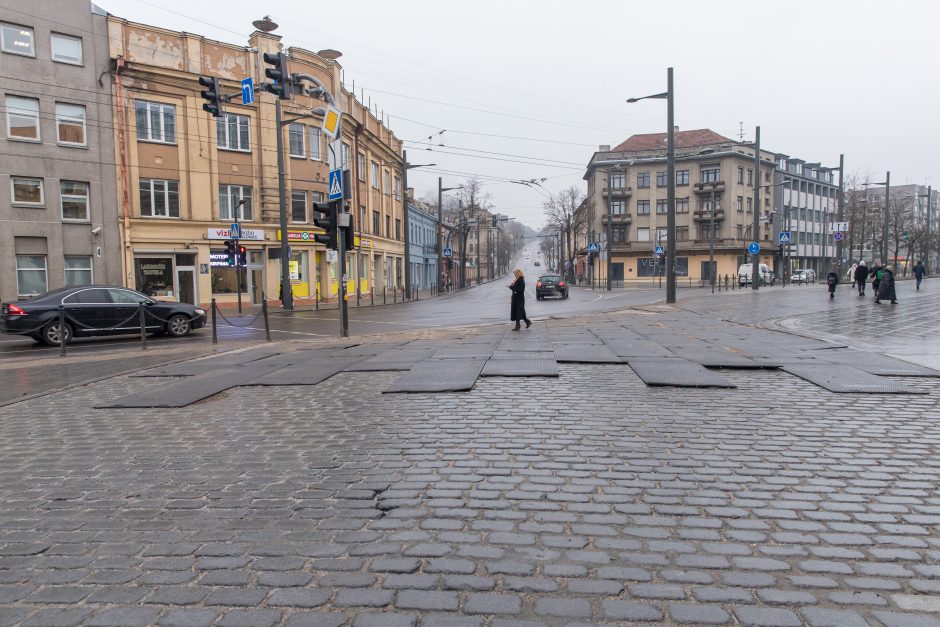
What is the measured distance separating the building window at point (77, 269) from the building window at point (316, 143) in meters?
12.6

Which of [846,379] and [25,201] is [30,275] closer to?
[25,201]

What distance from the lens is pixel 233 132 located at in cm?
3306

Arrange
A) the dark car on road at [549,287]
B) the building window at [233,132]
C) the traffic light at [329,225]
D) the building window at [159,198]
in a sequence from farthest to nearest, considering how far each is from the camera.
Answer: the dark car on road at [549,287] < the building window at [233,132] < the building window at [159,198] < the traffic light at [329,225]

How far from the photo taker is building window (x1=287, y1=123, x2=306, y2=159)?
1359 inches

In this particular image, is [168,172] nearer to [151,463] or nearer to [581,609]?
[151,463]

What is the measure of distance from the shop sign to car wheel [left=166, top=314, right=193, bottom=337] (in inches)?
580

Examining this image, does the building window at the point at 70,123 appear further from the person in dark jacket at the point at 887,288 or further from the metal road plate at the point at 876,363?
the person in dark jacket at the point at 887,288

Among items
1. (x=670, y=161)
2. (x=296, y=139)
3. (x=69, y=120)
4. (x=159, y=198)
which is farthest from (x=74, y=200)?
(x=670, y=161)

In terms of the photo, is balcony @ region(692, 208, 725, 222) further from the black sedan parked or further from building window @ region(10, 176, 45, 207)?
the black sedan parked

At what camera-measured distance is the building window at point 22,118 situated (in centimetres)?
2702

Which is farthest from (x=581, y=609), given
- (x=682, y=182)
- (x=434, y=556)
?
(x=682, y=182)

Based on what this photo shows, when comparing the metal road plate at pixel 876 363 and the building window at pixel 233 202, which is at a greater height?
the building window at pixel 233 202

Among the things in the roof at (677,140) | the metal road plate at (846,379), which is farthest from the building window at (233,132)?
the roof at (677,140)

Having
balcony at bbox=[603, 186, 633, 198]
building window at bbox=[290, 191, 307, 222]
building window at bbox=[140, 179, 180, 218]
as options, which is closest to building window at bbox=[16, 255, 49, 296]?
building window at bbox=[140, 179, 180, 218]
